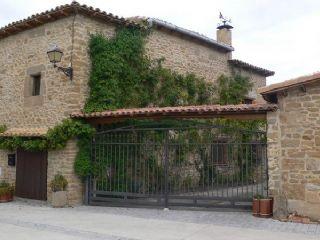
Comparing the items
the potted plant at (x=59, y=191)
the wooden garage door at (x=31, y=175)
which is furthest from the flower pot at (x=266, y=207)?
the wooden garage door at (x=31, y=175)

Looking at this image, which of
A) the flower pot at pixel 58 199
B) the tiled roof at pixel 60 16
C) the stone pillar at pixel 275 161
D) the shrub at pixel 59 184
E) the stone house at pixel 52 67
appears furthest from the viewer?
the stone house at pixel 52 67

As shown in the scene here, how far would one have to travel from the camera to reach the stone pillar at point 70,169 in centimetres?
1134

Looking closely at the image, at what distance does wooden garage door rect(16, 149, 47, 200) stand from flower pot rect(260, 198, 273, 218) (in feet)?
21.2

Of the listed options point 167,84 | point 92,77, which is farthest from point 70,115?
point 167,84

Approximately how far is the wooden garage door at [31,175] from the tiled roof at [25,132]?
67 centimetres

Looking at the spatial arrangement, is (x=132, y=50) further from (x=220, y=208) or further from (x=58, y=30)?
(x=220, y=208)

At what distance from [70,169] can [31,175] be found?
1.82 meters

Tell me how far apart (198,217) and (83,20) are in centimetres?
661

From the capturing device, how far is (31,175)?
12.4 m

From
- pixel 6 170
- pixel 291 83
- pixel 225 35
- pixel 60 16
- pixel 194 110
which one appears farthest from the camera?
pixel 225 35

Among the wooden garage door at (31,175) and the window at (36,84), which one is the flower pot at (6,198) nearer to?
the wooden garage door at (31,175)

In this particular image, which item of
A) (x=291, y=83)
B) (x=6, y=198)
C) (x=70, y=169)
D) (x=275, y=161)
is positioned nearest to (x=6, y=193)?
(x=6, y=198)

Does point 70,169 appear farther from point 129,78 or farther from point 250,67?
point 250,67

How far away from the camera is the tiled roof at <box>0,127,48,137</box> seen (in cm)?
1170
